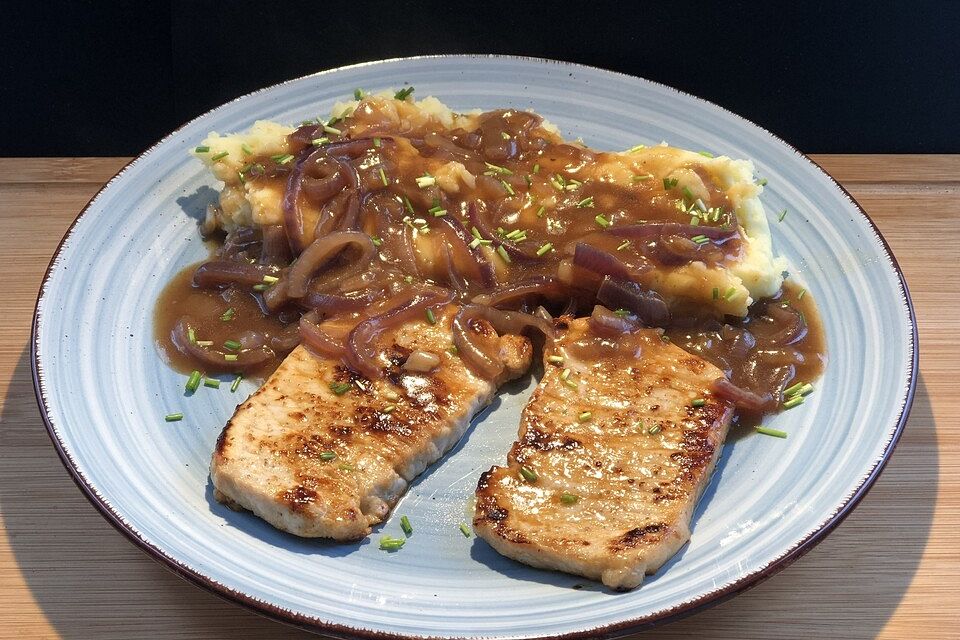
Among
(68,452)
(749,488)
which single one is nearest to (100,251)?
(68,452)

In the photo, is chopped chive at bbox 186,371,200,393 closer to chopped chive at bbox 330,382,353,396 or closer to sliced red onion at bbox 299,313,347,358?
sliced red onion at bbox 299,313,347,358

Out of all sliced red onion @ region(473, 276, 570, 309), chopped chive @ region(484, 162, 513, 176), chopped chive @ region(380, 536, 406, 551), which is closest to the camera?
chopped chive @ region(380, 536, 406, 551)

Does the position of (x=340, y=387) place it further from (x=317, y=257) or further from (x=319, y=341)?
(x=317, y=257)

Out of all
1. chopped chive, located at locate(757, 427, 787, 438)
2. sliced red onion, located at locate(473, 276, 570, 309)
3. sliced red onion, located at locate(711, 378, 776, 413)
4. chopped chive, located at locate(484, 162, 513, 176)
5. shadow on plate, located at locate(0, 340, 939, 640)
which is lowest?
shadow on plate, located at locate(0, 340, 939, 640)

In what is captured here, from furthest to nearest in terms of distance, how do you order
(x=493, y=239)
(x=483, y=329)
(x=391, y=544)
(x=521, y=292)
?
(x=493, y=239), (x=521, y=292), (x=483, y=329), (x=391, y=544)

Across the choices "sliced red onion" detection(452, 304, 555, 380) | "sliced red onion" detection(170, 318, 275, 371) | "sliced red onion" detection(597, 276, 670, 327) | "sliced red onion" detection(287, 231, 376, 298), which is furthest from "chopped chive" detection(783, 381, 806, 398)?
"sliced red onion" detection(170, 318, 275, 371)

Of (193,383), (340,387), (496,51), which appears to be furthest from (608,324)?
(496,51)

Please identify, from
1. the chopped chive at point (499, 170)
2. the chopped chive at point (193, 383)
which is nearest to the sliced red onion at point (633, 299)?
the chopped chive at point (499, 170)
